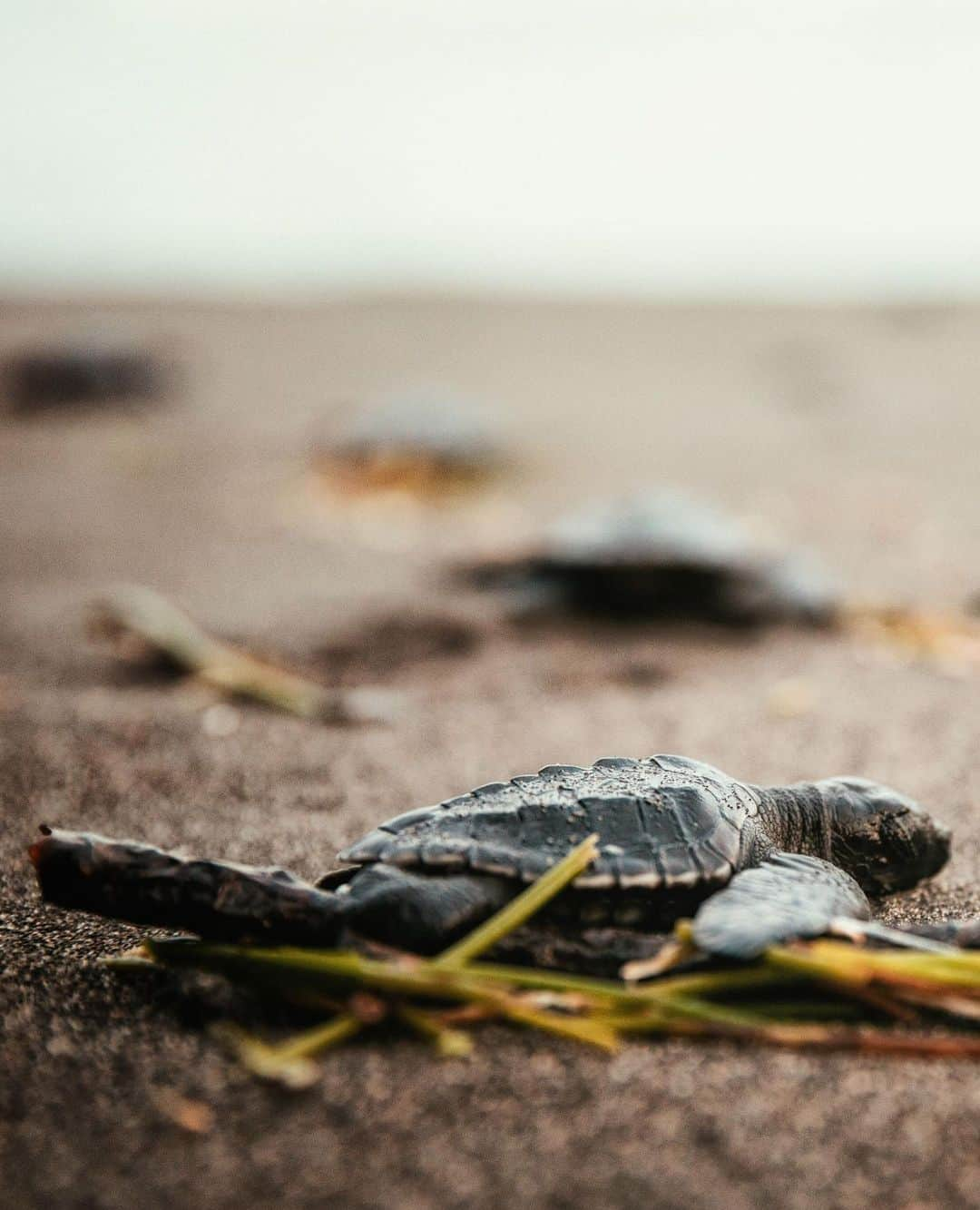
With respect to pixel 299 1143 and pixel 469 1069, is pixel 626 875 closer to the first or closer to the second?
pixel 469 1069

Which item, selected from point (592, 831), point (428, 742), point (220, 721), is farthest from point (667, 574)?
point (592, 831)

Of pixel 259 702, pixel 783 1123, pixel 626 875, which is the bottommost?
pixel 259 702

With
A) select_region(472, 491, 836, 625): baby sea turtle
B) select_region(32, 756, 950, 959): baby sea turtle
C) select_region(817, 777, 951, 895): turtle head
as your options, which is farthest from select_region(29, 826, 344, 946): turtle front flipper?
select_region(472, 491, 836, 625): baby sea turtle

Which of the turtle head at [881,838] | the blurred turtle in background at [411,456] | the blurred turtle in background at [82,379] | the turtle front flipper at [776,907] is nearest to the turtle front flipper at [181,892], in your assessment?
the turtle front flipper at [776,907]

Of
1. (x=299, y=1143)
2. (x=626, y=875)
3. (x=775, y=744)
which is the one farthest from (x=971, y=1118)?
(x=775, y=744)

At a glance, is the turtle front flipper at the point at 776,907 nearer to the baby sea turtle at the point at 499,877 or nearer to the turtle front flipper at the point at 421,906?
the baby sea turtle at the point at 499,877

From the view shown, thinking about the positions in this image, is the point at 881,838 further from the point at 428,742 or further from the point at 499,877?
the point at 428,742
